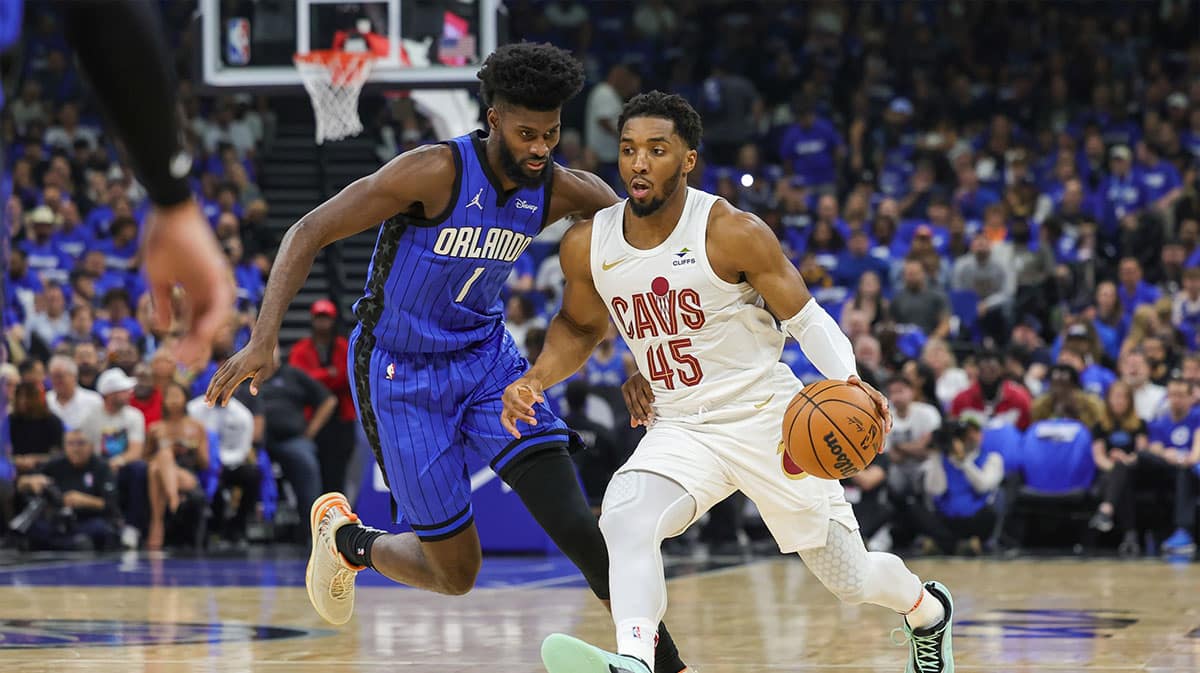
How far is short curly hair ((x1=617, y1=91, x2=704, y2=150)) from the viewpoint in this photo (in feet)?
18.0

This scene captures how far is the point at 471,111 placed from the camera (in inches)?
530

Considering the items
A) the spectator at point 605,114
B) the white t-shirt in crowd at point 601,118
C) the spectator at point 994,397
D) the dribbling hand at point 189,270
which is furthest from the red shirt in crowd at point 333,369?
the dribbling hand at point 189,270

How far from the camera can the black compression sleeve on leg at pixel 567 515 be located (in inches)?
217

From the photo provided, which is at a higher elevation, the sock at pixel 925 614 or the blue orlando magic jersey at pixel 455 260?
the blue orlando magic jersey at pixel 455 260

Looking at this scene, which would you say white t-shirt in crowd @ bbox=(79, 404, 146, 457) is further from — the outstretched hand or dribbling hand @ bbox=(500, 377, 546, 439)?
the outstretched hand

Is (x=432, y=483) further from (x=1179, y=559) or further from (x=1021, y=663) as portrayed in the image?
(x=1179, y=559)

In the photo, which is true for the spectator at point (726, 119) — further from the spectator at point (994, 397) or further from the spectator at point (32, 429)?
the spectator at point (32, 429)

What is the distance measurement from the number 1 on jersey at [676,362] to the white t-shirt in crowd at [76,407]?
9118mm

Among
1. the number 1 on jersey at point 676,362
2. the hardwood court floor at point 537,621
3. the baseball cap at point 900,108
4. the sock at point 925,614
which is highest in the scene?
the baseball cap at point 900,108

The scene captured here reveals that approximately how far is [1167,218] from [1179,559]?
17.7ft

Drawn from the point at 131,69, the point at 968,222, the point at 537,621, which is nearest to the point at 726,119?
the point at 968,222

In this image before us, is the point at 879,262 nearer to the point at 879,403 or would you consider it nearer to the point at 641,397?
the point at 641,397

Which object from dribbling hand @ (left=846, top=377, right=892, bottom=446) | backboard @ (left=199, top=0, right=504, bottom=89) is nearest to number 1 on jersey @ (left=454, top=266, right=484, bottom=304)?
dribbling hand @ (left=846, top=377, right=892, bottom=446)

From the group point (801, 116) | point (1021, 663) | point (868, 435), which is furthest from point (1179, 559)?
point (801, 116)
